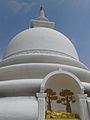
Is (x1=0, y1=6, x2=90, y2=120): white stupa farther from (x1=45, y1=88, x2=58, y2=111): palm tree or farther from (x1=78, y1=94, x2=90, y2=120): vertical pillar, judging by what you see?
(x1=45, y1=88, x2=58, y2=111): palm tree

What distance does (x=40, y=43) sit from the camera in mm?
16484

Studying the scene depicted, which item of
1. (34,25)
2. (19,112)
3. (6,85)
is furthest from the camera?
(34,25)

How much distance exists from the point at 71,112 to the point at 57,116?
1.28m

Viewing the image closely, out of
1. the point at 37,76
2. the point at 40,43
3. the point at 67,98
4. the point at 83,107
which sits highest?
the point at 40,43

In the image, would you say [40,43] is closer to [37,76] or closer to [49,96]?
[37,76]

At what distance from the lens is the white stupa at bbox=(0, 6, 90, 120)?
35.8ft

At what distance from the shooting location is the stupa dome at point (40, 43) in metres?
16.4

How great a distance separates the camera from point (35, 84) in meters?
11.8

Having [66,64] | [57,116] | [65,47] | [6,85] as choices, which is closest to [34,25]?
[65,47]

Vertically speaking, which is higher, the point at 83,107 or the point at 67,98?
the point at 67,98

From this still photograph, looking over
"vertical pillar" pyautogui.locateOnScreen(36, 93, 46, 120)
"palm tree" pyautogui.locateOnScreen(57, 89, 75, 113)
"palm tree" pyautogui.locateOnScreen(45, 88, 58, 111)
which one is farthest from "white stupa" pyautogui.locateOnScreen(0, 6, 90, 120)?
"palm tree" pyautogui.locateOnScreen(45, 88, 58, 111)

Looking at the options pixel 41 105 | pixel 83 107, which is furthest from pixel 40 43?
pixel 83 107

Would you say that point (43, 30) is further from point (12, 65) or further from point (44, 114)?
point (44, 114)

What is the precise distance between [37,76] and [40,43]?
13.4 feet
